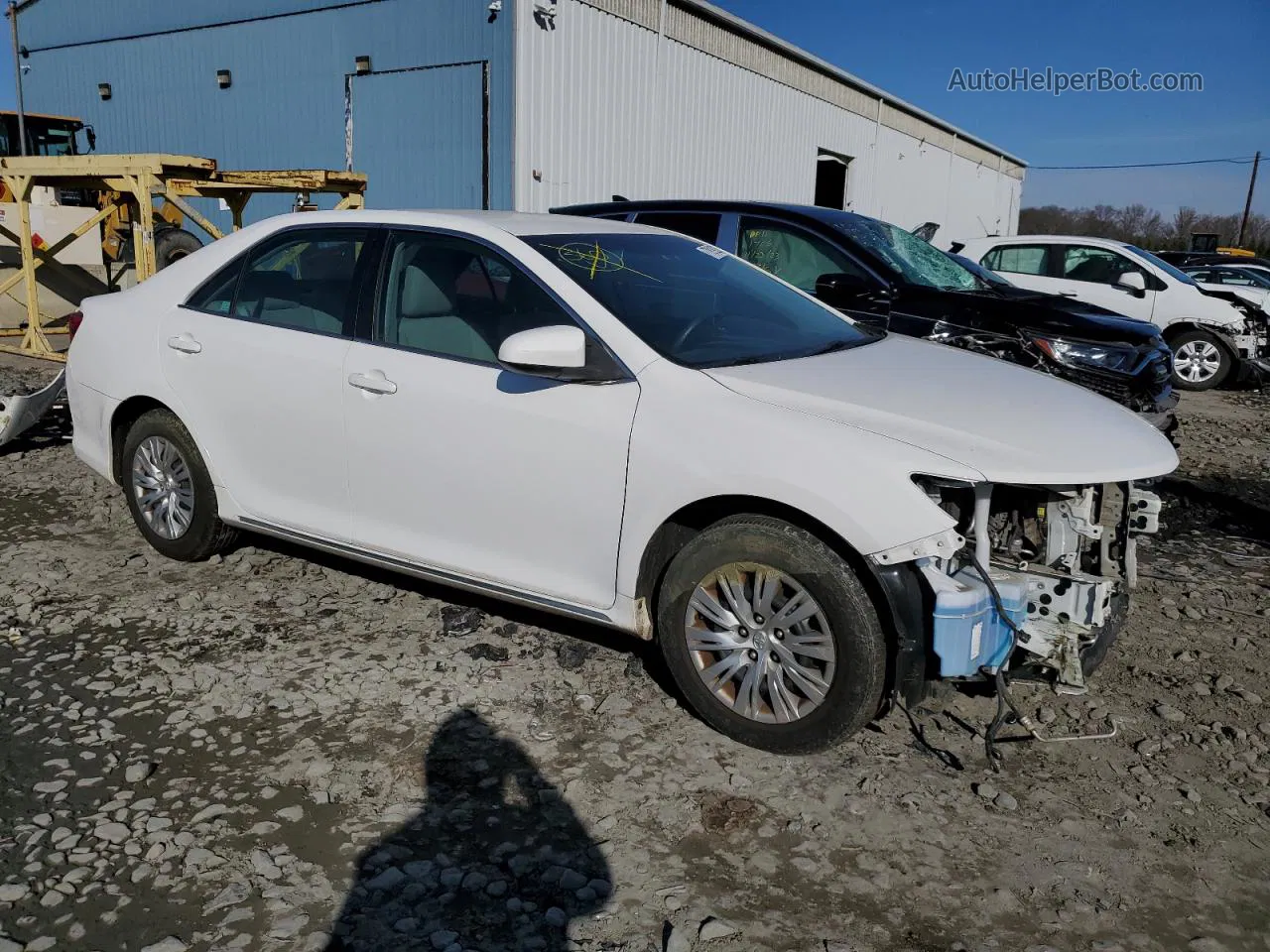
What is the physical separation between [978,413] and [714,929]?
174 cm

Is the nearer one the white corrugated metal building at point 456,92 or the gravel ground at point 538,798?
the gravel ground at point 538,798

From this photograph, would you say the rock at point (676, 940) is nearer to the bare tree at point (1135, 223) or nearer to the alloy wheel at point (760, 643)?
the alloy wheel at point (760, 643)

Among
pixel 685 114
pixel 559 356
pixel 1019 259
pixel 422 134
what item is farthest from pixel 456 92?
pixel 559 356

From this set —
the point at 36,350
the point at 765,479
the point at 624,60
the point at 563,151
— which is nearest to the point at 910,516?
the point at 765,479

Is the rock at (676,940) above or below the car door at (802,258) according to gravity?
below

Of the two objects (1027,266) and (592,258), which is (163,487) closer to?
(592,258)

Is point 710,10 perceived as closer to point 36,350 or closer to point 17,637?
point 36,350

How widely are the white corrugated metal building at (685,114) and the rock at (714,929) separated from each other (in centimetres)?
1203

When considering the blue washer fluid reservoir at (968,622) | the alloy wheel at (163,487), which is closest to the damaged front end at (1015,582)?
the blue washer fluid reservoir at (968,622)

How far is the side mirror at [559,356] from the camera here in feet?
11.1

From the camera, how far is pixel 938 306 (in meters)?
6.56

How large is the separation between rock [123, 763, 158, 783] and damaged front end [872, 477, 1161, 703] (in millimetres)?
2264

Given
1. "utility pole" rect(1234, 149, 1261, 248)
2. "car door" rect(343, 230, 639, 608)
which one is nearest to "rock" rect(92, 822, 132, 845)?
"car door" rect(343, 230, 639, 608)

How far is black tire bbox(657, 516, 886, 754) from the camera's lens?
3.09 m
